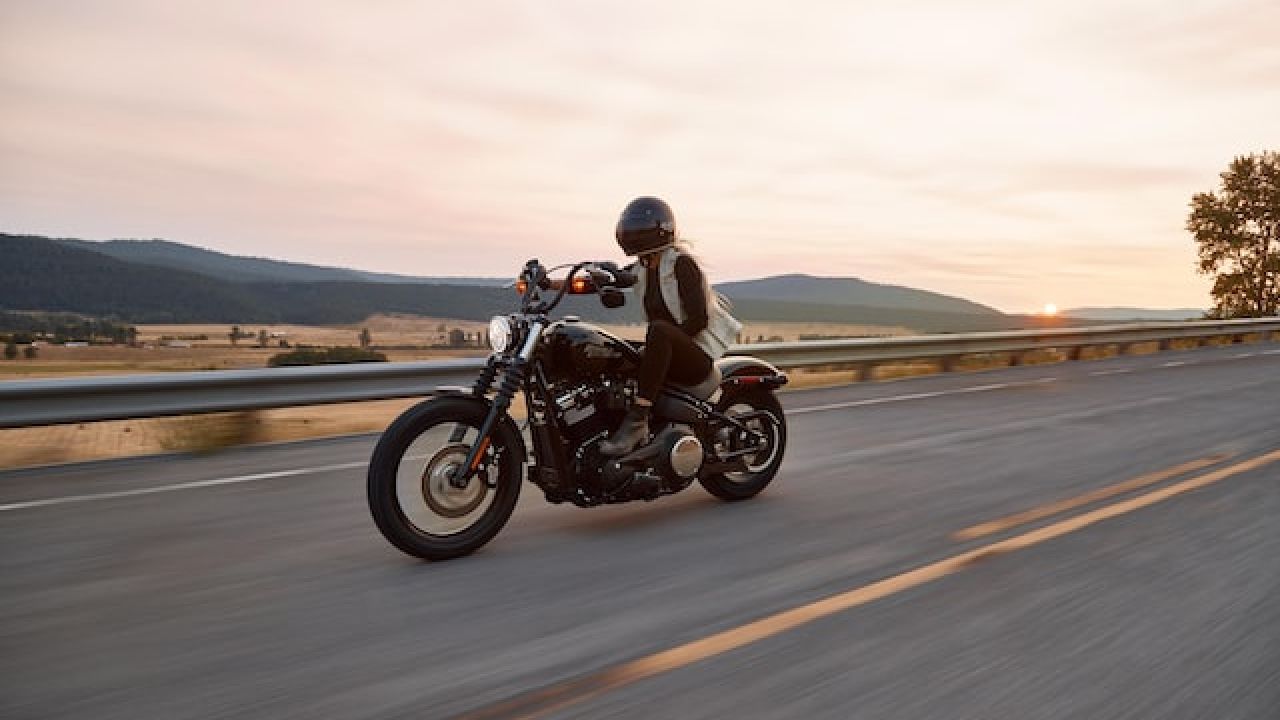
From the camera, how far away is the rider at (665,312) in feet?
19.9

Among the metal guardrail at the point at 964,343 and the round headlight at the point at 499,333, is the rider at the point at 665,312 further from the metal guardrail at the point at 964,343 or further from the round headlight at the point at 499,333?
the metal guardrail at the point at 964,343

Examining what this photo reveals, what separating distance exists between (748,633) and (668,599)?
57cm

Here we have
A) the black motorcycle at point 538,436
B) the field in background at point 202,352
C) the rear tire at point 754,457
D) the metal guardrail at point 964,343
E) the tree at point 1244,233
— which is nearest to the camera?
the black motorcycle at point 538,436

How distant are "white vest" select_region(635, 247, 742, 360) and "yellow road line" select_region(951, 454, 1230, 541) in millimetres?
1774

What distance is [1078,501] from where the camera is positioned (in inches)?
268

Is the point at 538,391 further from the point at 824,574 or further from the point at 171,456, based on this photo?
the point at 171,456

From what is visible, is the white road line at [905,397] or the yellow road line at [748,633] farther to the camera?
the white road line at [905,397]

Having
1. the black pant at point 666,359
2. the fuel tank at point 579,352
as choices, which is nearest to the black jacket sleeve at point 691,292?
the black pant at point 666,359

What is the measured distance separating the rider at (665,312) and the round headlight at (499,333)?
88cm

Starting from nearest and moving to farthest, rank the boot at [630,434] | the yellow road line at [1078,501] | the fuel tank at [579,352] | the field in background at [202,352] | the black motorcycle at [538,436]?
the black motorcycle at [538,436] → the fuel tank at [579,352] → the boot at [630,434] → the yellow road line at [1078,501] → the field in background at [202,352]

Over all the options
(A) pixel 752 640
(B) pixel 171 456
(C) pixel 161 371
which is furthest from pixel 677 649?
(C) pixel 161 371

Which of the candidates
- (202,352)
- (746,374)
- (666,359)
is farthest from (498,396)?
(202,352)

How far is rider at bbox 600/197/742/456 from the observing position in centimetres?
605

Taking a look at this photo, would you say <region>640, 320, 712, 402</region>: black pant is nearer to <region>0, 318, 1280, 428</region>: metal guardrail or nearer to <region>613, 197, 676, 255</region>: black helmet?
<region>613, 197, 676, 255</region>: black helmet
